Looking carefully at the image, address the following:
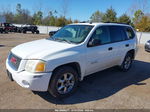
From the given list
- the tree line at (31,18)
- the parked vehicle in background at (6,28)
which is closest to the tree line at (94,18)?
the tree line at (31,18)

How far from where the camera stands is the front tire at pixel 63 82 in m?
3.26

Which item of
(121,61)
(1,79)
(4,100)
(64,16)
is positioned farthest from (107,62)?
(64,16)

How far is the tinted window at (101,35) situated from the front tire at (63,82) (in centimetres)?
118

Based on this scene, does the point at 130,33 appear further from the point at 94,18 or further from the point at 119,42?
the point at 94,18

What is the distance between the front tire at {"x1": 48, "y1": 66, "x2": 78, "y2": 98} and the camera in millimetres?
3257

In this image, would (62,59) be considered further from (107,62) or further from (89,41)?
(107,62)

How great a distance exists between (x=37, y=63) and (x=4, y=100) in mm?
1288

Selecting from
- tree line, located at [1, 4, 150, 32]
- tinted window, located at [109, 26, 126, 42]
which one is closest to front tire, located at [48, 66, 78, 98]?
tinted window, located at [109, 26, 126, 42]

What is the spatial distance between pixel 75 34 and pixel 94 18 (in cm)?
5353

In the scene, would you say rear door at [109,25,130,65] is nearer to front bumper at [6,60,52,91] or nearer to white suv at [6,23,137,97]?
white suv at [6,23,137,97]

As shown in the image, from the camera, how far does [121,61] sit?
5.32 m

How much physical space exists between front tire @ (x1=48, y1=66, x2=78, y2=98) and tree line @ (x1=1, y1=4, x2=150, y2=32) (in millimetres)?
9001

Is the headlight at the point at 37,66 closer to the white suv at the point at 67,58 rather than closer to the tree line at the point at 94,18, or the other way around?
the white suv at the point at 67,58

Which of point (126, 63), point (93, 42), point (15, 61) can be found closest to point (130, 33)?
point (126, 63)
